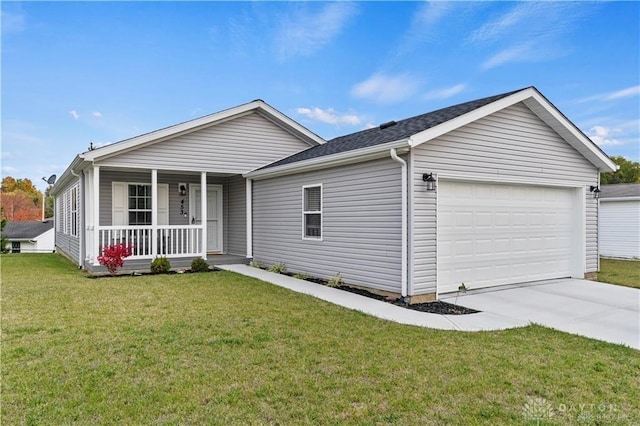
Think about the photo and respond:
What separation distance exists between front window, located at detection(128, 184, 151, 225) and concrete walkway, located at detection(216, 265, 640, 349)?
5739mm

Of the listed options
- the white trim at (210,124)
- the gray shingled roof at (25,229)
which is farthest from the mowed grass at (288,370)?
the gray shingled roof at (25,229)

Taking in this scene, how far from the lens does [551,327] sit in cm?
549

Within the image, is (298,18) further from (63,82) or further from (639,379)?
(639,379)

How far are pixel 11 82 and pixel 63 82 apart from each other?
1.70 meters

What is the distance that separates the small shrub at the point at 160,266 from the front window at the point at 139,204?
260cm

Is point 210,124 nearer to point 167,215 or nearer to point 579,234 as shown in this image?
point 167,215

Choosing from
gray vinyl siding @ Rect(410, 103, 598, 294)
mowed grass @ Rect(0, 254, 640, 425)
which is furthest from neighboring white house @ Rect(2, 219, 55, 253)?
gray vinyl siding @ Rect(410, 103, 598, 294)

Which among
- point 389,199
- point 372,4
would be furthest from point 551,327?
point 372,4

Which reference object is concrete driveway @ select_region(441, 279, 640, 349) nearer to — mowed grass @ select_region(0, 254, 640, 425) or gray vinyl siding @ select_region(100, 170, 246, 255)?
mowed grass @ select_region(0, 254, 640, 425)

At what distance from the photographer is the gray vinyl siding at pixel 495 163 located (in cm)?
702

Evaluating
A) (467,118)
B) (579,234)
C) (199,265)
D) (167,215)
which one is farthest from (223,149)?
(579,234)

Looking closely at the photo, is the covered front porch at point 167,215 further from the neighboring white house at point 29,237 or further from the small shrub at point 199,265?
the neighboring white house at point 29,237

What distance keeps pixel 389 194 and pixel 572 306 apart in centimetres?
366

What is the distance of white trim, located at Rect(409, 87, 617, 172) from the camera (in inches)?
275
